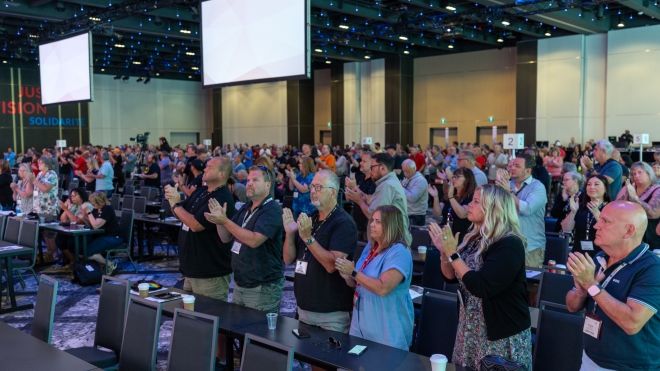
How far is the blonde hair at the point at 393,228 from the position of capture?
313cm

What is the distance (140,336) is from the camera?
3213 mm

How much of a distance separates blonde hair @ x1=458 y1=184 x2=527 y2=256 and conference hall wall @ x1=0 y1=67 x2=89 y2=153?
82.1 ft

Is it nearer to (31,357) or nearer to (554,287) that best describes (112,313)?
(31,357)

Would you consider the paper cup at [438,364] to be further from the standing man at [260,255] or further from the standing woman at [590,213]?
the standing woman at [590,213]

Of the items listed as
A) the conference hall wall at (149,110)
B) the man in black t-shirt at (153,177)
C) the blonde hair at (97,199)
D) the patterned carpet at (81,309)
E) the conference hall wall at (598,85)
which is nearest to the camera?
the patterned carpet at (81,309)

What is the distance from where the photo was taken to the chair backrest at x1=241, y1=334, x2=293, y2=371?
2.42 metres

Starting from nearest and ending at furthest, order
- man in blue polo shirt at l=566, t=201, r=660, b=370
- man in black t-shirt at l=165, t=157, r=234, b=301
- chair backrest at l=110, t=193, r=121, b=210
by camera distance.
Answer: man in blue polo shirt at l=566, t=201, r=660, b=370, man in black t-shirt at l=165, t=157, r=234, b=301, chair backrest at l=110, t=193, r=121, b=210

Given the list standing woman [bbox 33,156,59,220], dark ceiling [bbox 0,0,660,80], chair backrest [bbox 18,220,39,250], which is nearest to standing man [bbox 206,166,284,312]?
chair backrest [bbox 18,220,39,250]

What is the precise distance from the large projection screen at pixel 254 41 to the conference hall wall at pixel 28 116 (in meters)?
20.0

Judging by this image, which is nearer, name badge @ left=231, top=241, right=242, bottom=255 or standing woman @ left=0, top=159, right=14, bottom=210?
name badge @ left=231, top=241, right=242, bottom=255

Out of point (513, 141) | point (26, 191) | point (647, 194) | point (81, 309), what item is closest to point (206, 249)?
point (81, 309)

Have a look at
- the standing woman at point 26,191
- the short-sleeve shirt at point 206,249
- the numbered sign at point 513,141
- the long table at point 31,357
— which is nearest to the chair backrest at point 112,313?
the long table at point 31,357

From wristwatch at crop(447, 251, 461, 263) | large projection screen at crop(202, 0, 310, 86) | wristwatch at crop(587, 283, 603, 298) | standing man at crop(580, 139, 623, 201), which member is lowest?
wristwatch at crop(587, 283, 603, 298)

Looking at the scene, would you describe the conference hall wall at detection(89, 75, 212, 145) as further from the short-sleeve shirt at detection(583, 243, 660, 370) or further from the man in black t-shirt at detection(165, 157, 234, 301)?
the short-sleeve shirt at detection(583, 243, 660, 370)
